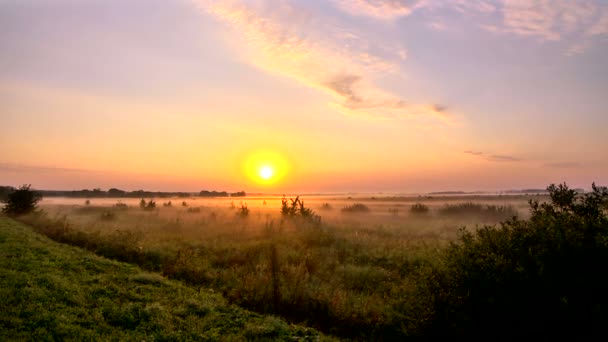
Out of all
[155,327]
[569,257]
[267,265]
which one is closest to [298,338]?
[155,327]

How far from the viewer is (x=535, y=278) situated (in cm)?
739

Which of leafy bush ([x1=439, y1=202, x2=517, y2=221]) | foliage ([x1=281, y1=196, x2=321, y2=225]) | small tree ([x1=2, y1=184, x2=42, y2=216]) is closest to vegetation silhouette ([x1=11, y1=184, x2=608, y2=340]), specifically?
foliage ([x1=281, y1=196, x2=321, y2=225])

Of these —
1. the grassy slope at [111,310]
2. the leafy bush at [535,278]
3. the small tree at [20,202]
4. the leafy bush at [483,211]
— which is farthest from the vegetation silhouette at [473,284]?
the leafy bush at [483,211]

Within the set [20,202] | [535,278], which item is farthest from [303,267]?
[20,202]

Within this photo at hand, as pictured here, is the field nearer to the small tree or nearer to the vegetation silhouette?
the vegetation silhouette

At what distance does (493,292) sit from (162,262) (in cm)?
1530

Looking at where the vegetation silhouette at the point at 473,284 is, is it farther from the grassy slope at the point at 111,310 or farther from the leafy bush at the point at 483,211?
the leafy bush at the point at 483,211

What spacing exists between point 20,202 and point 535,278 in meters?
44.2

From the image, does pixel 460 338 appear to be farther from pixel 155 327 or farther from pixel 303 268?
pixel 303 268

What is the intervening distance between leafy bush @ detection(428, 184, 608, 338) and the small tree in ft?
134

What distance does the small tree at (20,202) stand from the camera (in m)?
38.8

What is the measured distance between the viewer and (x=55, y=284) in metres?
12.5

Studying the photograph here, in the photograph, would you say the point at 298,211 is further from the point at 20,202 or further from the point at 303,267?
the point at 20,202

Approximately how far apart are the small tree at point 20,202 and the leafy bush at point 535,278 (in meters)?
40.8
